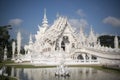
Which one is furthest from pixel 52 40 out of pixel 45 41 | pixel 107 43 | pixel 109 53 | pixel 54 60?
pixel 107 43

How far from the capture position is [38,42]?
16672 millimetres

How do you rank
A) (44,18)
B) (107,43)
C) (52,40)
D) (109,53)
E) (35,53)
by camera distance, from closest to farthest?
(109,53) < (35,53) < (52,40) < (44,18) < (107,43)

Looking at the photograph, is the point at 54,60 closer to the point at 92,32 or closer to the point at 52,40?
the point at 52,40

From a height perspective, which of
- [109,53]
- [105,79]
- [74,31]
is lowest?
[105,79]

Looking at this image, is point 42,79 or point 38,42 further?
point 38,42

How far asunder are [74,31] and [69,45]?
1069mm

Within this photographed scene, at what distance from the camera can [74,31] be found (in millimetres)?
17750

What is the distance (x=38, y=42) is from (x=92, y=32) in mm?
4958

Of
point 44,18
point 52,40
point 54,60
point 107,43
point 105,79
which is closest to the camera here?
point 105,79

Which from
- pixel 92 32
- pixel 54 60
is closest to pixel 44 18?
pixel 92 32

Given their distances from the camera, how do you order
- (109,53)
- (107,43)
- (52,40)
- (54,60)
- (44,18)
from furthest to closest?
(107,43), (44,18), (52,40), (54,60), (109,53)

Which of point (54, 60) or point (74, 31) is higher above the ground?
point (74, 31)

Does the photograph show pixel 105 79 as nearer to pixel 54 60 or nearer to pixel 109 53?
pixel 109 53

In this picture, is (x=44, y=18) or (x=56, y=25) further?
(x=44, y=18)
